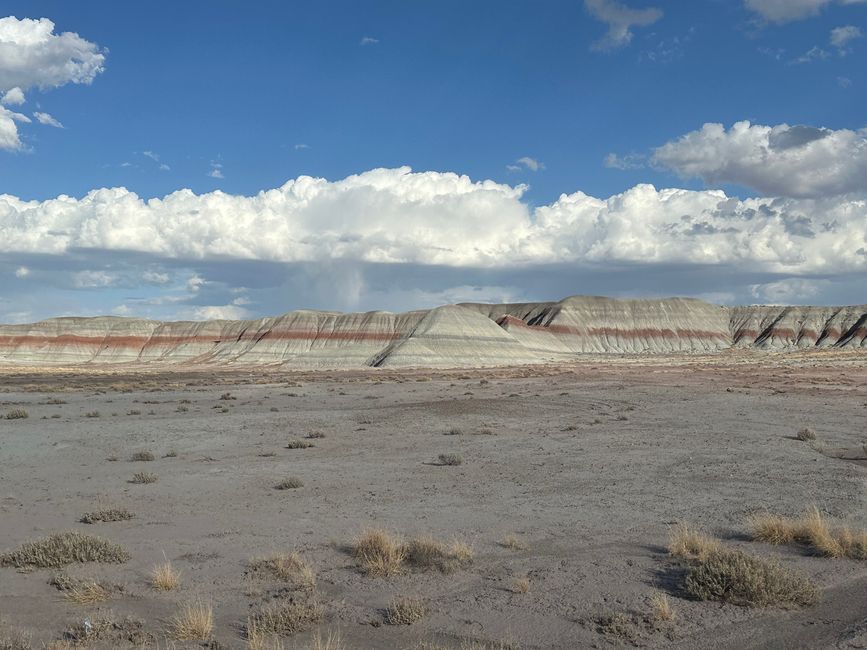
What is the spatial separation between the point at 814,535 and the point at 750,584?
243 cm

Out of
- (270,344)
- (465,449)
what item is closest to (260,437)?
(465,449)

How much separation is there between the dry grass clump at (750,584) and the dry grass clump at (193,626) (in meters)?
5.23

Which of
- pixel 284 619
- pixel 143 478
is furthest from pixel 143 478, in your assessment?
pixel 284 619

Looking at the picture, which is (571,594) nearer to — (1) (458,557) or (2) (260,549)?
(1) (458,557)

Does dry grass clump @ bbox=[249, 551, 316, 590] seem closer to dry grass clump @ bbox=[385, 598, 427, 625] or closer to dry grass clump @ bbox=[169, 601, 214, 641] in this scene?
Answer: dry grass clump @ bbox=[385, 598, 427, 625]

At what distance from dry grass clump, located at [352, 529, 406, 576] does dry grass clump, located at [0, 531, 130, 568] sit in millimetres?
3243

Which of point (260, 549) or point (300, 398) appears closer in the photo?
point (260, 549)

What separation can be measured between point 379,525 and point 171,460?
10.1 m

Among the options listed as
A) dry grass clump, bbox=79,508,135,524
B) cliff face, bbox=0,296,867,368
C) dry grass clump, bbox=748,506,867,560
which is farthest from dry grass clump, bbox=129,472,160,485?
cliff face, bbox=0,296,867,368

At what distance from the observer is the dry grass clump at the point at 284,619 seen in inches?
284

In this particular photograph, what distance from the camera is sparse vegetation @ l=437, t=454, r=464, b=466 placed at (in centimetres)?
1775

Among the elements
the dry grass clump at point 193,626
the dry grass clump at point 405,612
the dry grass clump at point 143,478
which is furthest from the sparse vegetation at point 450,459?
the dry grass clump at point 193,626

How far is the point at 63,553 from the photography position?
31.0ft

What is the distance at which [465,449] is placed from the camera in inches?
805
